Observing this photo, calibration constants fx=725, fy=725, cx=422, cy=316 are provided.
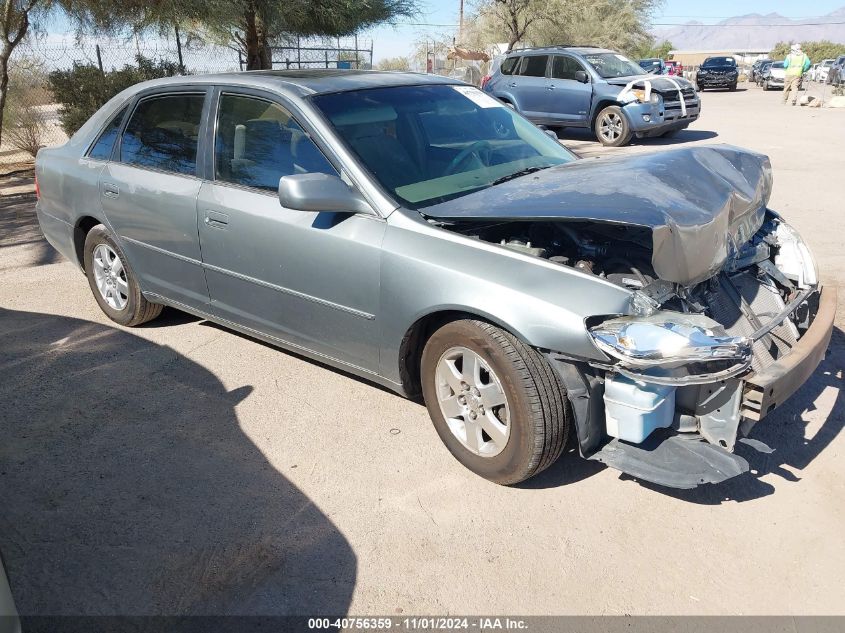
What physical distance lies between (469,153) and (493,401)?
1.60 m

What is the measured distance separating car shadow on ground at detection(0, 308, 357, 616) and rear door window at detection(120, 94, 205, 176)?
130 centimetres

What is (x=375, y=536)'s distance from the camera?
3.05m

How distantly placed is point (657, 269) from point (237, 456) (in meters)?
2.22

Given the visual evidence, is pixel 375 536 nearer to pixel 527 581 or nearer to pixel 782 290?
pixel 527 581

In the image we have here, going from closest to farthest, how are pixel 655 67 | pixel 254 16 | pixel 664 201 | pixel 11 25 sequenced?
pixel 664 201
pixel 11 25
pixel 254 16
pixel 655 67

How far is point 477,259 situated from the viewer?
3.18 m

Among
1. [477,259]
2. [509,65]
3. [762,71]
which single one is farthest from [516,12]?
[477,259]

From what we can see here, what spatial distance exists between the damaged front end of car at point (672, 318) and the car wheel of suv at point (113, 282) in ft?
9.00

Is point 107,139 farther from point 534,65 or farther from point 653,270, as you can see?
point 534,65

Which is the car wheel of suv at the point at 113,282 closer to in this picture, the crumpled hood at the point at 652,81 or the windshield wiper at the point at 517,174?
the windshield wiper at the point at 517,174

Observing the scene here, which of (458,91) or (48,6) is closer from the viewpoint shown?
(458,91)

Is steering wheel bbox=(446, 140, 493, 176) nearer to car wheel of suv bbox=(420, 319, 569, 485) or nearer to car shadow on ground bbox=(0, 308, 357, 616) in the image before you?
car wheel of suv bbox=(420, 319, 569, 485)

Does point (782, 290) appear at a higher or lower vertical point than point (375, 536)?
higher

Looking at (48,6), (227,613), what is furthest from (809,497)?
(48,6)
